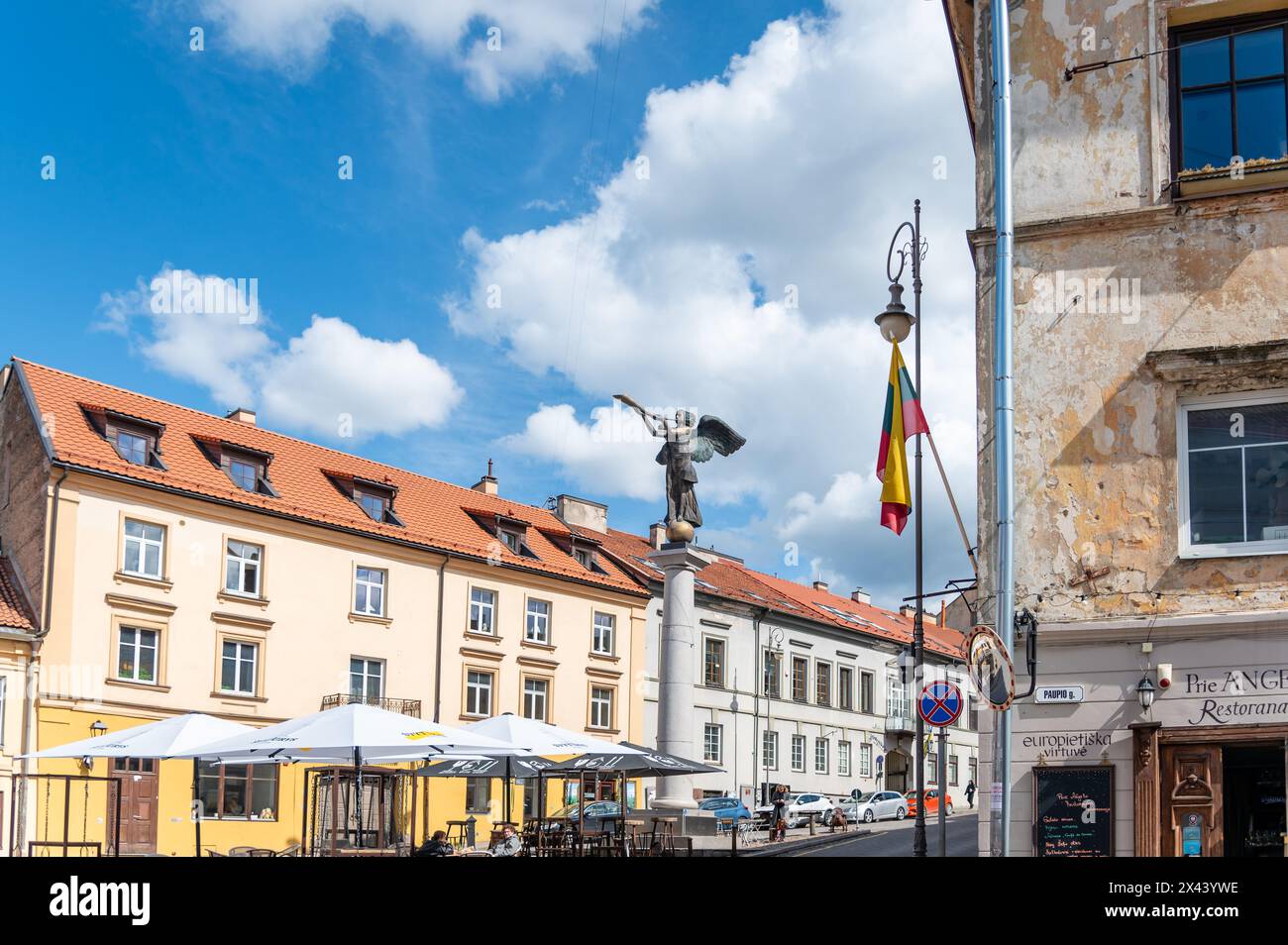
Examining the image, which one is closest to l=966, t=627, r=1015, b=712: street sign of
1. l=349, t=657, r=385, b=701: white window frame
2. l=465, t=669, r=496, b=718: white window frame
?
l=349, t=657, r=385, b=701: white window frame

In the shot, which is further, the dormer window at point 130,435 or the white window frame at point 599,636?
the white window frame at point 599,636

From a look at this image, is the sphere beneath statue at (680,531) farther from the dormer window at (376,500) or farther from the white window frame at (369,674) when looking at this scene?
the dormer window at (376,500)

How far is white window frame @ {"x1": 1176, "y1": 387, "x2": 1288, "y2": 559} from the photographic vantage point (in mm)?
13492

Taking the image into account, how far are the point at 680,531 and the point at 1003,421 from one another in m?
14.3

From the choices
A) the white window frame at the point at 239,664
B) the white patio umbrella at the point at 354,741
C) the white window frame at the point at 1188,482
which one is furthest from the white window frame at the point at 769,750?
the white window frame at the point at 1188,482

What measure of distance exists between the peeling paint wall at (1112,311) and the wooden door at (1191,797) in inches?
56.9

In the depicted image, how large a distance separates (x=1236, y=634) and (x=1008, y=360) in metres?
3.74

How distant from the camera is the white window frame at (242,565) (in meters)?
40.6

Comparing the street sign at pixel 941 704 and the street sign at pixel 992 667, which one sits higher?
the street sign at pixel 992 667

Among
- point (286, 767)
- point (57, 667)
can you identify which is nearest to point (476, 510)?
point (286, 767)

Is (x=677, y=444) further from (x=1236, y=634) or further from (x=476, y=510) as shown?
(x=476, y=510)

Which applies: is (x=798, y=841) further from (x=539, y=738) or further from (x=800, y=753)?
(x=539, y=738)

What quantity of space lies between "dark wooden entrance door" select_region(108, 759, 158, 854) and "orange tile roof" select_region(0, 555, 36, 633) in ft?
14.1
